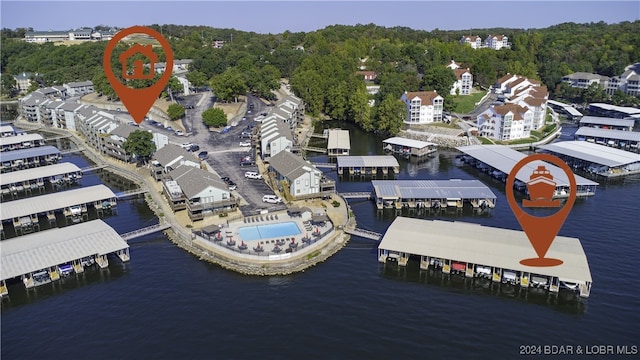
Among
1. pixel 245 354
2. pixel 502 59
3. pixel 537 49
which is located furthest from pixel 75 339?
pixel 537 49

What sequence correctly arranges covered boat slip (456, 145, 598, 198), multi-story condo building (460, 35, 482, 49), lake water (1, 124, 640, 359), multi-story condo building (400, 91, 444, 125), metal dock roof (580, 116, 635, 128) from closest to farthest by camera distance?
1. lake water (1, 124, 640, 359)
2. covered boat slip (456, 145, 598, 198)
3. metal dock roof (580, 116, 635, 128)
4. multi-story condo building (400, 91, 444, 125)
5. multi-story condo building (460, 35, 482, 49)

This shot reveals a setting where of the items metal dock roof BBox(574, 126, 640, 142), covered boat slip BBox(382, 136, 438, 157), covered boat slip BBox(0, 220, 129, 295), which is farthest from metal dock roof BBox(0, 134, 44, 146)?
metal dock roof BBox(574, 126, 640, 142)

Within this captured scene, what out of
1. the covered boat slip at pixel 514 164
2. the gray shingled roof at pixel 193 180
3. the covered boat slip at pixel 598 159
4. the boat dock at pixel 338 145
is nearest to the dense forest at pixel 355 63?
the boat dock at pixel 338 145

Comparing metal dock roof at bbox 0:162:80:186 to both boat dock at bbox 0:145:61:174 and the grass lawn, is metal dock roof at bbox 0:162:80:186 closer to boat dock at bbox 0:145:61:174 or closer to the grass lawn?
boat dock at bbox 0:145:61:174

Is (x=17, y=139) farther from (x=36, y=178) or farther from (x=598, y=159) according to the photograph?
(x=598, y=159)

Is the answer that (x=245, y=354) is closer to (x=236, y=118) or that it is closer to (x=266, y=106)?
(x=236, y=118)
